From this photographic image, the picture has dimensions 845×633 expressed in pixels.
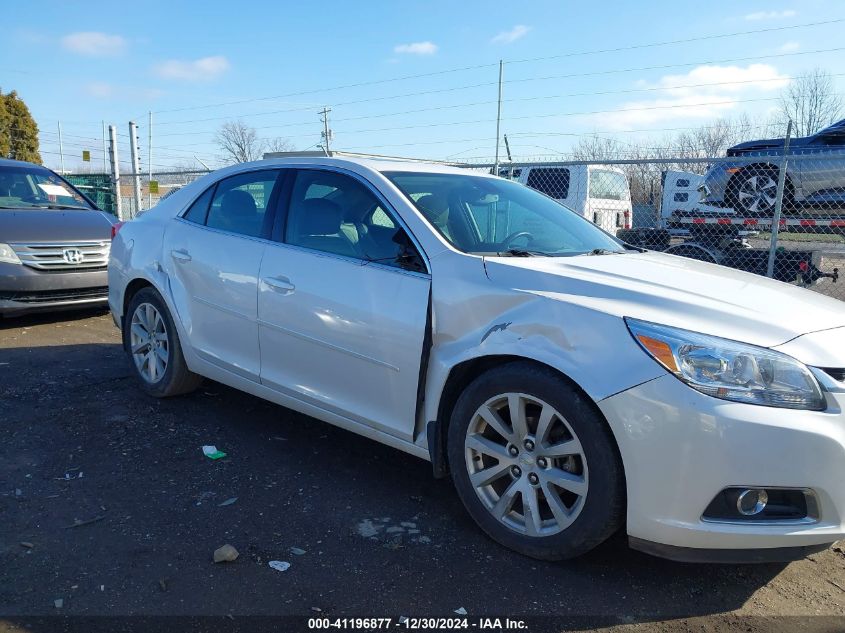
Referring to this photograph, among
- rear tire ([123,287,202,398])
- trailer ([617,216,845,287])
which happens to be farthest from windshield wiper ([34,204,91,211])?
trailer ([617,216,845,287])

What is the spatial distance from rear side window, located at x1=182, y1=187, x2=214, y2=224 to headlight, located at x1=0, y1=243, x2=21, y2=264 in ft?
10.1

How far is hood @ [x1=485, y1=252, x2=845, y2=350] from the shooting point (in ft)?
8.11

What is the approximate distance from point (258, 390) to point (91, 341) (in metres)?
3.24

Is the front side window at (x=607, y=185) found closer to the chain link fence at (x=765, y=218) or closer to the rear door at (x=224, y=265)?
the chain link fence at (x=765, y=218)

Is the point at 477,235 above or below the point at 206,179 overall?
below

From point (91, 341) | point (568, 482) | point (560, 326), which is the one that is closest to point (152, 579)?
point (568, 482)

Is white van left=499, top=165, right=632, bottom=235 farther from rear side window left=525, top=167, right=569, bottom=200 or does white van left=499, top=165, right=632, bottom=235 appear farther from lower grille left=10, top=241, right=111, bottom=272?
lower grille left=10, top=241, right=111, bottom=272

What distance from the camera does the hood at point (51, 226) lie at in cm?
659

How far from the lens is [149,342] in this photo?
463cm

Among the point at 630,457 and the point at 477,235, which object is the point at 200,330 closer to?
the point at 477,235

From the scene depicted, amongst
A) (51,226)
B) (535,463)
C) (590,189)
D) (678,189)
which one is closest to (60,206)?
(51,226)

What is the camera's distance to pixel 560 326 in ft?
8.50

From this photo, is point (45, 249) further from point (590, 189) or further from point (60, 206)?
point (590, 189)

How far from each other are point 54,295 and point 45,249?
1.53ft
